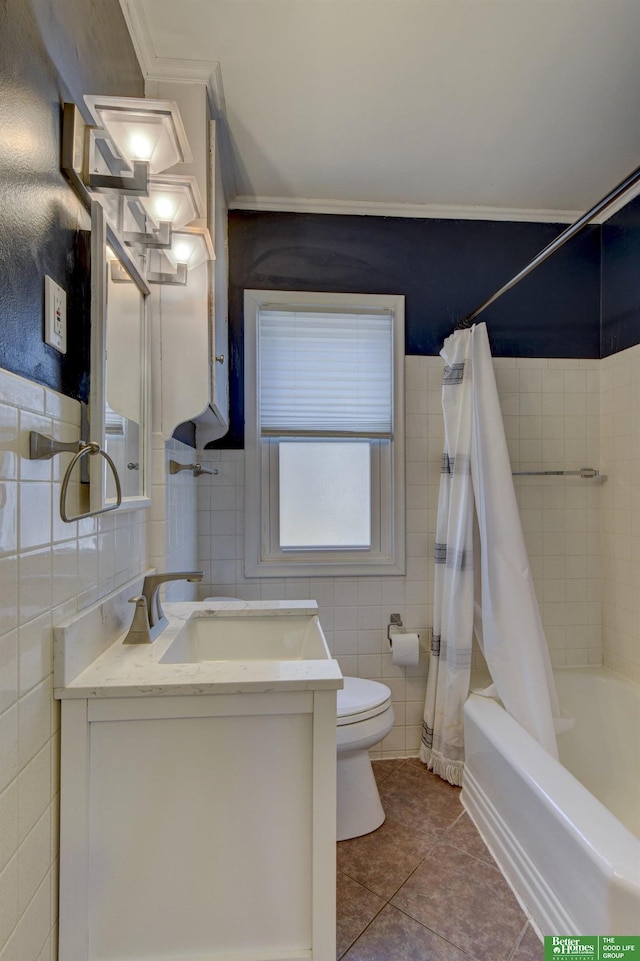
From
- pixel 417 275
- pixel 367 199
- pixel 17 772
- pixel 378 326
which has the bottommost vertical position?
pixel 17 772

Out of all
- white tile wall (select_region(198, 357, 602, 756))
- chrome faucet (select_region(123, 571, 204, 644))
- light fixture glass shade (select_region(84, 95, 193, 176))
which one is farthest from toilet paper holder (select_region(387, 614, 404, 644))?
light fixture glass shade (select_region(84, 95, 193, 176))

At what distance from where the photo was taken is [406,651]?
6.59 feet

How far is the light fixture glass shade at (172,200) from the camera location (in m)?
1.14

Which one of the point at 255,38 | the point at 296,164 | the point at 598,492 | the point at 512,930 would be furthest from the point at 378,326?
the point at 512,930

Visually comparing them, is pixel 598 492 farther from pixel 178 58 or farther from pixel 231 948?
pixel 178 58

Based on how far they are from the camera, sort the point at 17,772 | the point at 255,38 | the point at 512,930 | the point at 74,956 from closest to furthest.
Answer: the point at 17,772, the point at 74,956, the point at 512,930, the point at 255,38

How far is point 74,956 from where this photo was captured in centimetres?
86

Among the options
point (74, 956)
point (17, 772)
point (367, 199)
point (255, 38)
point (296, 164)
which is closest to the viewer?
point (17, 772)

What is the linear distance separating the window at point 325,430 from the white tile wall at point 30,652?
125cm

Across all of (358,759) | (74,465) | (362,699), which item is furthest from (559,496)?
(74,465)

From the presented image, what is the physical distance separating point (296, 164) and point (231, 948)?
2.44 m

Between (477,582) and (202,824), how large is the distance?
1487 millimetres

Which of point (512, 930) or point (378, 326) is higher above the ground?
point (378, 326)

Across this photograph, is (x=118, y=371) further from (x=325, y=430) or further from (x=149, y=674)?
(x=325, y=430)
